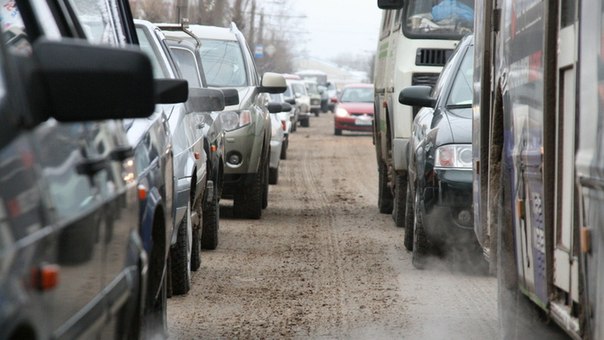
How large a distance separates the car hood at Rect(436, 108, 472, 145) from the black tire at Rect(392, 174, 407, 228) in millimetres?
2949

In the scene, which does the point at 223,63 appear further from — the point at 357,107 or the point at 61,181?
the point at 357,107

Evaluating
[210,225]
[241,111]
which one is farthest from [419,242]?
[241,111]

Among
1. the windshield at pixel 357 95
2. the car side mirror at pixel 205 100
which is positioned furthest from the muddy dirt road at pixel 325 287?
the windshield at pixel 357 95

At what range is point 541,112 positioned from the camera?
208 inches

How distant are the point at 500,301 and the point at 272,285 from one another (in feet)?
9.84

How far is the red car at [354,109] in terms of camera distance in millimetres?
42906

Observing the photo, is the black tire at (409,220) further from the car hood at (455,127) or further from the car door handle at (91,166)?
the car door handle at (91,166)

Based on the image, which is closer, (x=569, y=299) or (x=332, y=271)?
(x=569, y=299)

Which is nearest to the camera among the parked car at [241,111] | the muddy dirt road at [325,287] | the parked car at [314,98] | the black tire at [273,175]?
the muddy dirt road at [325,287]

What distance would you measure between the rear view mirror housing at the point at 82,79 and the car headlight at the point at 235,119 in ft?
36.1

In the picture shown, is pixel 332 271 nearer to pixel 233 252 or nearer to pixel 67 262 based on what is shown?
pixel 233 252

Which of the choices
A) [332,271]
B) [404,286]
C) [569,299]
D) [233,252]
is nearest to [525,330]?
[569,299]

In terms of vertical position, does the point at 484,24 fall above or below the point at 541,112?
above

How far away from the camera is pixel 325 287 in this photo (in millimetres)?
9453
